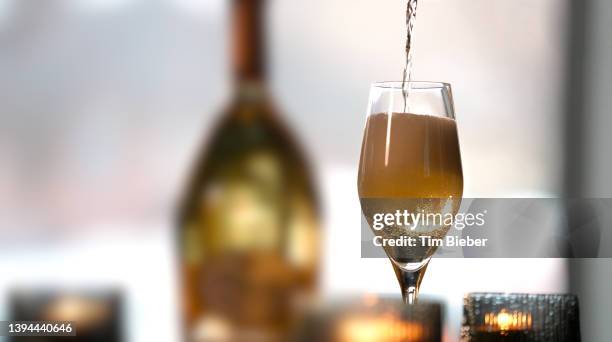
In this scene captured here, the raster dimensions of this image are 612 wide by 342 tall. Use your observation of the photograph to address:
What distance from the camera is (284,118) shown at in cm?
110

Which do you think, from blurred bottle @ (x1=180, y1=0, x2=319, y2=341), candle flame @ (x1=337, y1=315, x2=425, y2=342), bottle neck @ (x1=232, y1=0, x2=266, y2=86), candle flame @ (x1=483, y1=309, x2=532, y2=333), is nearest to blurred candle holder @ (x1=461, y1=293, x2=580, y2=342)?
candle flame @ (x1=483, y1=309, x2=532, y2=333)

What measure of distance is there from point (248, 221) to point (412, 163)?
Answer: 13.9 inches

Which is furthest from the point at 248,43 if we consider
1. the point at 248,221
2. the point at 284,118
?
the point at 248,221

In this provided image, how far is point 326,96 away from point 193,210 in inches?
8.7

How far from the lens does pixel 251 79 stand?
1127mm

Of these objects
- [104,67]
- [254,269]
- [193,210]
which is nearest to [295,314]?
[254,269]

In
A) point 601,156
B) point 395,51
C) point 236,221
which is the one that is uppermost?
point 395,51

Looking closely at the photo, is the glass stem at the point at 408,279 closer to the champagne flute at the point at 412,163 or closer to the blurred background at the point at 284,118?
the champagne flute at the point at 412,163

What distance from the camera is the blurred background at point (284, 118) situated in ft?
3.66

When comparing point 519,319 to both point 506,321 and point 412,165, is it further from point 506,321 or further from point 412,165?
point 412,165

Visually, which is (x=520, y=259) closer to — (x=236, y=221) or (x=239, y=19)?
(x=236, y=221)

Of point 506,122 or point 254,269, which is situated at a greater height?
point 506,122

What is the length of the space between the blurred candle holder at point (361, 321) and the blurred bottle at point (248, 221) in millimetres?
31

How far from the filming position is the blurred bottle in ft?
3.48
